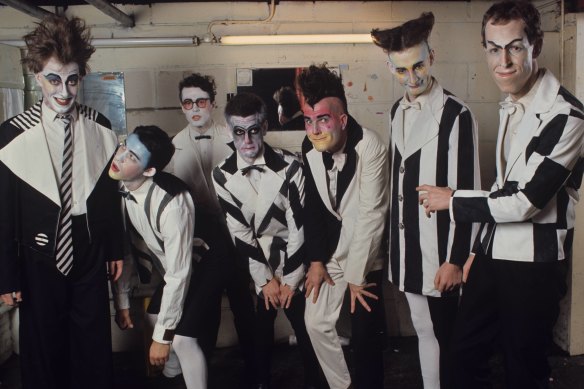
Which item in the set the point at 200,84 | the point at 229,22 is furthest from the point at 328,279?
the point at 229,22

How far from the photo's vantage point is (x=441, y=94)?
2.61 m

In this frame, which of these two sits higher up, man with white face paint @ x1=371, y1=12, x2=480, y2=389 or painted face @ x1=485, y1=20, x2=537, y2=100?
painted face @ x1=485, y1=20, x2=537, y2=100

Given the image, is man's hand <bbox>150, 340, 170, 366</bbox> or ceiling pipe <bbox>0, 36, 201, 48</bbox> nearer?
man's hand <bbox>150, 340, 170, 366</bbox>

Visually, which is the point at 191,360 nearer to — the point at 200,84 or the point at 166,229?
the point at 166,229

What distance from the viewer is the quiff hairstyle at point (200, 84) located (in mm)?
3346

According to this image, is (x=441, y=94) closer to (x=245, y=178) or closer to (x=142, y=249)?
(x=245, y=178)

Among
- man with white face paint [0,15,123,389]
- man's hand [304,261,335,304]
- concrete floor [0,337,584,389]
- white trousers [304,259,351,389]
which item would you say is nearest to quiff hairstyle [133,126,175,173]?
man with white face paint [0,15,123,389]

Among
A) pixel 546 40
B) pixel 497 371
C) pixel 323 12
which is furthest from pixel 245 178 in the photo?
pixel 546 40

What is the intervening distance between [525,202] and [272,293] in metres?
1.39

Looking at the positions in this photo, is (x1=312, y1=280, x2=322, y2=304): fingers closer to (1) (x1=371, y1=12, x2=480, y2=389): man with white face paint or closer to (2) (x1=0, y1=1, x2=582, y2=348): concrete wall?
(1) (x1=371, y1=12, x2=480, y2=389): man with white face paint

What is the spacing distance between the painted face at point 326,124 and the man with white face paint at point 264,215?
24 cm

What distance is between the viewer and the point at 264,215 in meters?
2.88

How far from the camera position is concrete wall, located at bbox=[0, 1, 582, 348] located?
3.40 metres

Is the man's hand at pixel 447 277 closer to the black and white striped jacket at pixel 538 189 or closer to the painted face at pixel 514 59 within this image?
the black and white striped jacket at pixel 538 189
